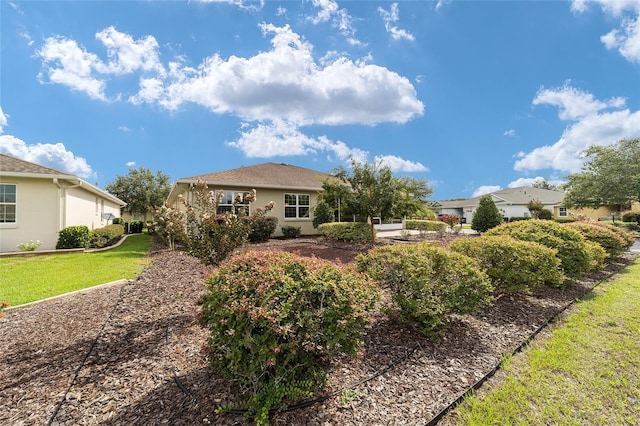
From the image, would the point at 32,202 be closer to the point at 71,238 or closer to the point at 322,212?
the point at 71,238

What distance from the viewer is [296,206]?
16.7 m

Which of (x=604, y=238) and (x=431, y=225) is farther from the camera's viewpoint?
(x=431, y=225)

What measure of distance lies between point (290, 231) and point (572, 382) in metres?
13.5

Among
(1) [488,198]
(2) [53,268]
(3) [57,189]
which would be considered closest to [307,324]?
(2) [53,268]

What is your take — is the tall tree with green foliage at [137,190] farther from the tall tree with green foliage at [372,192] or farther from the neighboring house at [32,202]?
the tall tree with green foliage at [372,192]

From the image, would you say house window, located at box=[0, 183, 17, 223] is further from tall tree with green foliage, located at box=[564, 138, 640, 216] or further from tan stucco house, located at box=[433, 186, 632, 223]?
tan stucco house, located at box=[433, 186, 632, 223]

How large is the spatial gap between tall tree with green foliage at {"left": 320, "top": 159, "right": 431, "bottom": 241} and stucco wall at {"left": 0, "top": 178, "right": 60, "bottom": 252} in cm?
1099

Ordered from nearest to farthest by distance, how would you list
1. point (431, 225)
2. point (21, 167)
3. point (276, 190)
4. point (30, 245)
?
point (30, 245)
point (21, 167)
point (276, 190)
point (431, 225)

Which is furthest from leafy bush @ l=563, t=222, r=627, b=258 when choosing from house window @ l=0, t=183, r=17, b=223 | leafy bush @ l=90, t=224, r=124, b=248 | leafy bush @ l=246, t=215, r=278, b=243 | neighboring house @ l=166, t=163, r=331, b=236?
house window @ l=0, t=183, r=17, b=223

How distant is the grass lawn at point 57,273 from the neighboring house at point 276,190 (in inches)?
217

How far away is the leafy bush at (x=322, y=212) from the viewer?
52.7 ft

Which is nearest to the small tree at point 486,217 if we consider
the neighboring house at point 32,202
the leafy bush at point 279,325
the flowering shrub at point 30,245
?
the leafy bush at point 279,325

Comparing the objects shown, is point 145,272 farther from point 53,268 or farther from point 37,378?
point 37,378

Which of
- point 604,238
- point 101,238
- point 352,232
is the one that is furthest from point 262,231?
point 604,238
